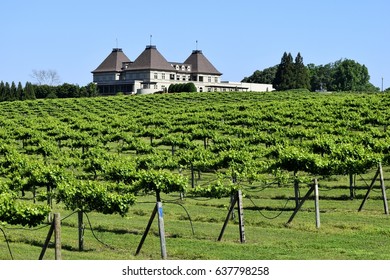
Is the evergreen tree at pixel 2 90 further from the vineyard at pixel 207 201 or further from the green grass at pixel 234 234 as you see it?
the green grass at pixel 234 234

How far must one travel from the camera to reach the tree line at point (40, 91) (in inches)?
5212

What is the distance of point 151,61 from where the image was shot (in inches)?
6703

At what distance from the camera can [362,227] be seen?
81.4 feet

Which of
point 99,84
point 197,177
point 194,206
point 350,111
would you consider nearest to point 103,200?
point 194,206

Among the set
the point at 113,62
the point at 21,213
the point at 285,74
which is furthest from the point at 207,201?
the point at 113,62

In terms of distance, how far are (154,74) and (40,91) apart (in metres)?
35.8

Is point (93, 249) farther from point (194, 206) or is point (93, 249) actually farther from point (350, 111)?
point (350, 111)

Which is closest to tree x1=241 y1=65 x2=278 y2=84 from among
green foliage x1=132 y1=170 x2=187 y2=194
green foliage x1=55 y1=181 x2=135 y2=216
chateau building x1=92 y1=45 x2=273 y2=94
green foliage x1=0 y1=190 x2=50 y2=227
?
chateau building x1=92 y1=45 x2=273 y2=94

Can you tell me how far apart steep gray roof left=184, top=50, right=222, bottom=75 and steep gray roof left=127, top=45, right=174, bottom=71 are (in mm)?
8505

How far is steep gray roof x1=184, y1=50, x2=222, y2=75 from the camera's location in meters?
180

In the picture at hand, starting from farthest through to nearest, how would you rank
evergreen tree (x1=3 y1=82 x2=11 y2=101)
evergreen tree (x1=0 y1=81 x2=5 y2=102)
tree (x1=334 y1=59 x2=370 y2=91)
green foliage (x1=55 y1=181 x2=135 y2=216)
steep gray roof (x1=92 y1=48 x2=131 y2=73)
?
tree (x1=334 y1=59 x2=370 y2=91), steep gray roof (x1=92 y1=48 x2=131 y2=73), evergreen tree (x1=3 y1=82 x2=11 y2=101), evergreen tree (x1=0 y1=81 x2=5 y2=102), green foliage (x1=55 y1=181 x2=135 y2=216)

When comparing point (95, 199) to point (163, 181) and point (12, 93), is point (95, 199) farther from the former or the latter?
point (12, 93)

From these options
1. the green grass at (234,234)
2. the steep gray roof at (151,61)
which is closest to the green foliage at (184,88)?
the steep gray roof at (151,61)

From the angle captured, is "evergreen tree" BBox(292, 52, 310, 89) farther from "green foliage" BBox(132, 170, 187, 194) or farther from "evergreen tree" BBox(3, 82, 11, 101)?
"green foliage" BBox(132, 170, 187, 194)
